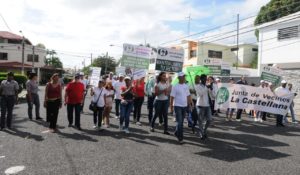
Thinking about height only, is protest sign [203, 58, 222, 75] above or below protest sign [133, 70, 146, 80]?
above

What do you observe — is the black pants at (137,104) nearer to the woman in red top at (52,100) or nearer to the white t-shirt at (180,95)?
the woman in red top at (52,100)

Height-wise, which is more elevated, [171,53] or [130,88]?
[171,53]

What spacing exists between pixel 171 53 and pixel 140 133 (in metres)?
5.70

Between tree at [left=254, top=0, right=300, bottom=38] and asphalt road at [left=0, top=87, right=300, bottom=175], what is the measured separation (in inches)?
1381

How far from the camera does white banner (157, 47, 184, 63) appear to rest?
1489 centimetres

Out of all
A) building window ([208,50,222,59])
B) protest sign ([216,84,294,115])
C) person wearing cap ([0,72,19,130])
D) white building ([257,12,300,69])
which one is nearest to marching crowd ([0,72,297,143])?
person wearing cap ([0,72,19,130])

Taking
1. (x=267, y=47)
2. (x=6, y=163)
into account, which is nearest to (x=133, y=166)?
(x=6, y=163)

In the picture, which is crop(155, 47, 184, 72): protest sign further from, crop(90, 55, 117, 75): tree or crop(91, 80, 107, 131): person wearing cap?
crop(90, 55, 117, 75): tree

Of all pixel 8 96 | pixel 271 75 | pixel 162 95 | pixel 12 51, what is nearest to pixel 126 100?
pixel 162 95

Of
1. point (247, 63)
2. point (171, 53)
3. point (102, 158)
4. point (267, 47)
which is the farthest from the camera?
point (247, 63)

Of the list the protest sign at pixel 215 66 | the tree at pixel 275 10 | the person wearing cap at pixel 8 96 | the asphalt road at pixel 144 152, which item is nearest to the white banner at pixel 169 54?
the asphalt road at pixel 144 152

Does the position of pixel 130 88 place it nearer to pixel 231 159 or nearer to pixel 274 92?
pixel 231 159

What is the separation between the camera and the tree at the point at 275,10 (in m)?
42.1

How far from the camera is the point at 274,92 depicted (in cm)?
1395
